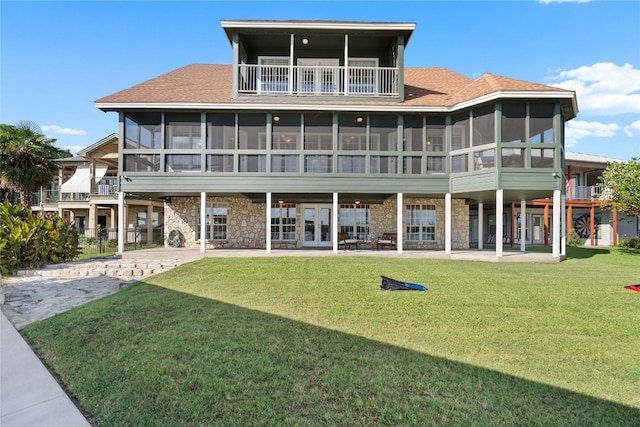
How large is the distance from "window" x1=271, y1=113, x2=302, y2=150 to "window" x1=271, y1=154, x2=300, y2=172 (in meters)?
0.79

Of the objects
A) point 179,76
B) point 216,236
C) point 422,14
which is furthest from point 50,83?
point 422,14

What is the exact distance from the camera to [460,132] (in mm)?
12562

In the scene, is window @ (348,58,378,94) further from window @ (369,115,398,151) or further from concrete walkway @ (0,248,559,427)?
concrete walkway @ (0,248,559,427)

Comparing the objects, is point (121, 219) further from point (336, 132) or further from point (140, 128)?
point (336, 132)

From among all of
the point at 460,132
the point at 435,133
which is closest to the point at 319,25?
the point at 435,133

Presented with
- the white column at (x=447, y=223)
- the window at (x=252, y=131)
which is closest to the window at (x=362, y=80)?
the window at (x=252, y=131)

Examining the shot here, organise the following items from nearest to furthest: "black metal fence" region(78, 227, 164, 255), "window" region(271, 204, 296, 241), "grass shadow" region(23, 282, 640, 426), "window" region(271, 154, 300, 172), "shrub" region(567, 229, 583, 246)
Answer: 1. "grass shadow" region(23, 282, 640, 426)
2. "window" region(271, 154, 300, 172)
3. "window" region(271, 204, 296, 241)
4. "black metal fence" region(78, 227, 164, 255)
5. "shrub" region(567, 229, 583, 246)

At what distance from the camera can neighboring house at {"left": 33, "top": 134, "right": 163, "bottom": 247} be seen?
19.4 metres

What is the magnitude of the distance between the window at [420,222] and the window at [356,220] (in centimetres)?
193

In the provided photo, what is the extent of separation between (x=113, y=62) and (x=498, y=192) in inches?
674

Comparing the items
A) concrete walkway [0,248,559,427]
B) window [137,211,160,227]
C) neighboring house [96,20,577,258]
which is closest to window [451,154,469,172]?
neighboring house [96,20,577,258]

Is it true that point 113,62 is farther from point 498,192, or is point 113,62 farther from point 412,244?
point 498,192

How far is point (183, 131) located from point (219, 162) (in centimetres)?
201

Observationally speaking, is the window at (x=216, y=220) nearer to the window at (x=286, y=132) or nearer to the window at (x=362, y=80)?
the window at (x=286, y=132)
